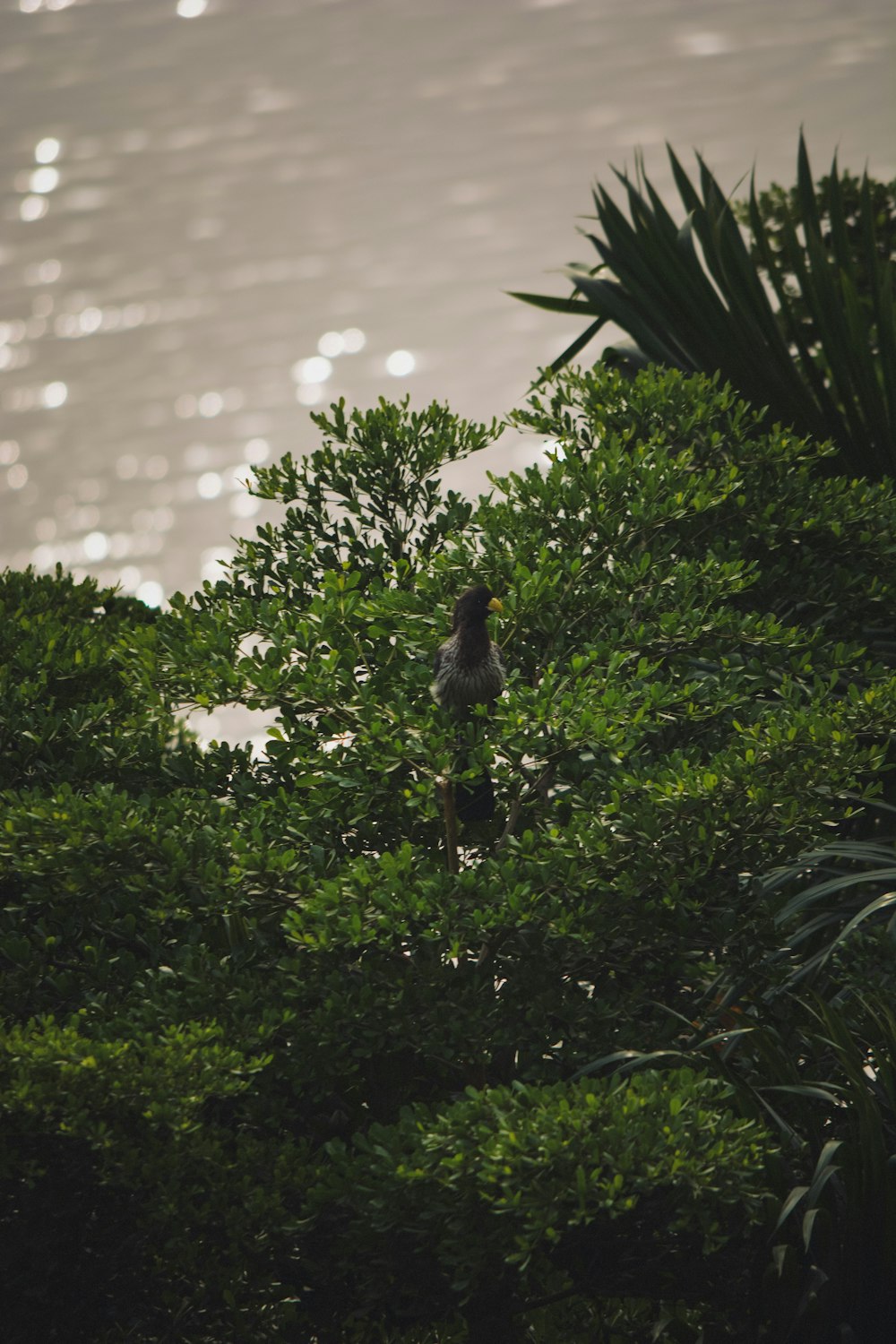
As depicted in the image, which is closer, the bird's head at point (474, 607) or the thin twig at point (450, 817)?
the thin twig at point (450, 817)

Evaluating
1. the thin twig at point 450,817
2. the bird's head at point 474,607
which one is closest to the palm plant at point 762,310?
the bird's head at point 474,607

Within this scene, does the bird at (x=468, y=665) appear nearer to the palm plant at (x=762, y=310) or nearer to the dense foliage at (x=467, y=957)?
the dense foliage at (x=467, y=957)

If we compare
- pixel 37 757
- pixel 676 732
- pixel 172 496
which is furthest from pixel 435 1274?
pixel 172 496

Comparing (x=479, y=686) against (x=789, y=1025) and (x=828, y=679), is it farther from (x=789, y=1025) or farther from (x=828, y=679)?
(x=789, y=1025)

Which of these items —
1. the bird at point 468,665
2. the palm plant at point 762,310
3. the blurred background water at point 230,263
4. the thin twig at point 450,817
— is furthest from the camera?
the blurred background water at point 230,263

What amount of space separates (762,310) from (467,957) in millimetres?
3041

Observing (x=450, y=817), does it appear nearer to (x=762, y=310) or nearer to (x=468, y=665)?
(x=468, y=665)

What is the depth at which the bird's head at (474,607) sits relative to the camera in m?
3.97

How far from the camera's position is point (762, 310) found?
17.1ft

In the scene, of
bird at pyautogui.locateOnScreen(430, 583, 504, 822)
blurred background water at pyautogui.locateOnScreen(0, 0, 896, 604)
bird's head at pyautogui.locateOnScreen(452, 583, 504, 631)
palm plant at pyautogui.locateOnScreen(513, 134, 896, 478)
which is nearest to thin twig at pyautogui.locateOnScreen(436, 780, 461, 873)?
bird at pyautogui.locateOnScreen(430, 583, 504, 822)

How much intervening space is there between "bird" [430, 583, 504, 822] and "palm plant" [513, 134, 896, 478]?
1843mm

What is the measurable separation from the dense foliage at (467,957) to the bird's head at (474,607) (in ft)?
0.34

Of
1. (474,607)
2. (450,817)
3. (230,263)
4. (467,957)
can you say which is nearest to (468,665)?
(474,607)

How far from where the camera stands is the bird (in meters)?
3.94
